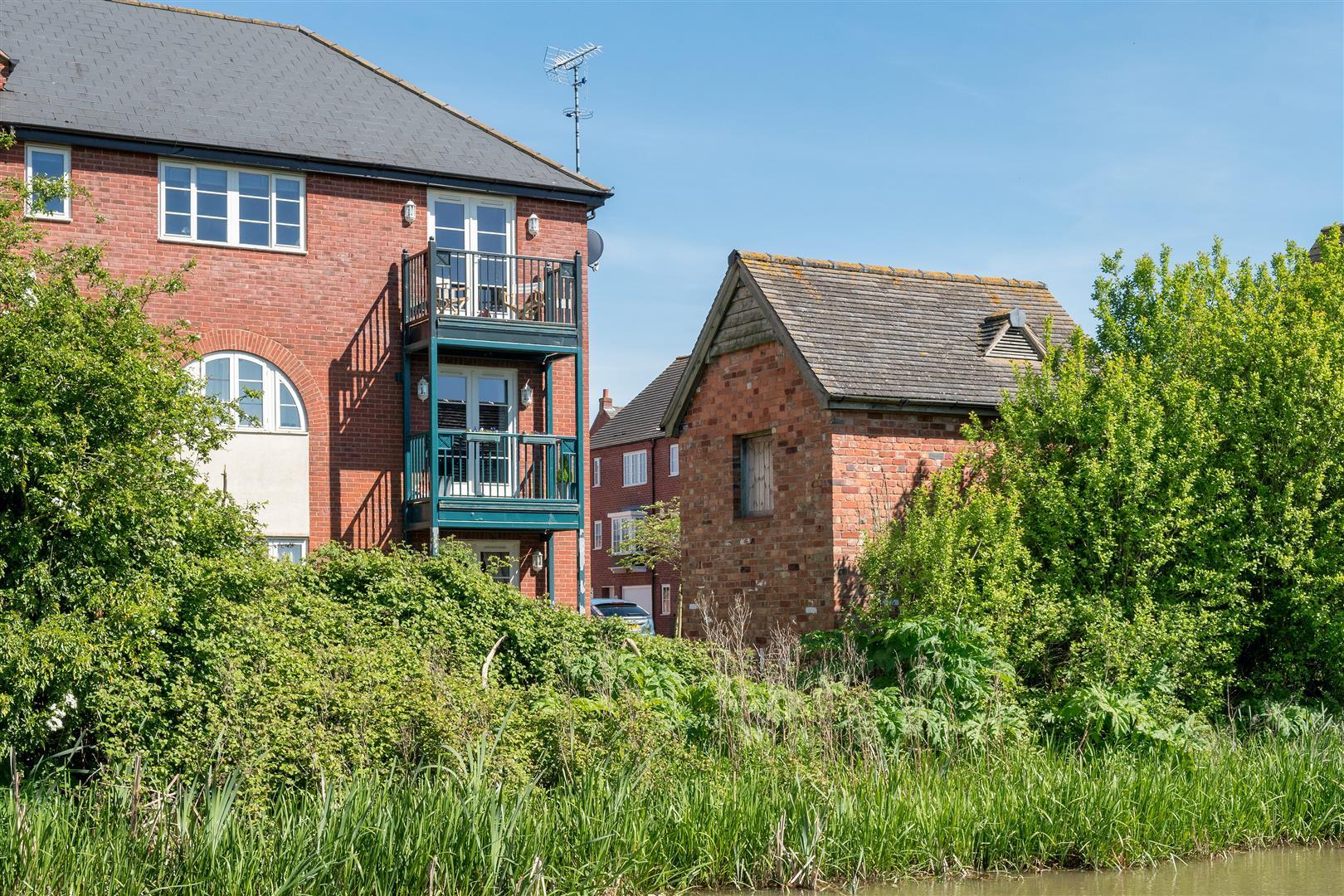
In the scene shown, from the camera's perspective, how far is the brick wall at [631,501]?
46759 mm

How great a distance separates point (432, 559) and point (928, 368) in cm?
703

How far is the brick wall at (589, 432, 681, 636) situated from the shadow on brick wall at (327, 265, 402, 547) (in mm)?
22365

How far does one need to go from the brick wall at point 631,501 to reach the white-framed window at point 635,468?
184 millimetres

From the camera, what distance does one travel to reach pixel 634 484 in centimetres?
5012

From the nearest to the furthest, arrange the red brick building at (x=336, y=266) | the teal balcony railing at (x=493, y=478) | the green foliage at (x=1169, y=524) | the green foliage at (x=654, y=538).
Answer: the green foliage at (x=1169, y=524) → the red brick building at (x=336, y=266) → the teal balcony railing at (x=493, y=478) → the green foliage at (x=654, y=538)

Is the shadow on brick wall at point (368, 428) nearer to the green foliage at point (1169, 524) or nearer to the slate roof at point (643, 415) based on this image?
the green foliage at point (1169, 524)

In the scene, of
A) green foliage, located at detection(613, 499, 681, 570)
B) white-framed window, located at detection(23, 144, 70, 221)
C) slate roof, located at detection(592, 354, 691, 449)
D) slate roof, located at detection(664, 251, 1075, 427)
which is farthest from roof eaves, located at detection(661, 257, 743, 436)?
slate roof, located at detection(592, 354, 691, 449)

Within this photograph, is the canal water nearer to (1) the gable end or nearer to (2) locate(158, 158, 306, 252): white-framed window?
(1) the gable end

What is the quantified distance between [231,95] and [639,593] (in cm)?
2930

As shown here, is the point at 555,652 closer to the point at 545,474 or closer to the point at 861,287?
the point at 861,287

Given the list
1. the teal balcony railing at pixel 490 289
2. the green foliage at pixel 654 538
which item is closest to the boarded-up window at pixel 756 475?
the teal balcony railing at pixel 490 289

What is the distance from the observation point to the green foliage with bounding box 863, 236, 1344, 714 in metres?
15.0

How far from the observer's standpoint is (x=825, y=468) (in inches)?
659

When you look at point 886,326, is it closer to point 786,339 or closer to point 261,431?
point 786,339
